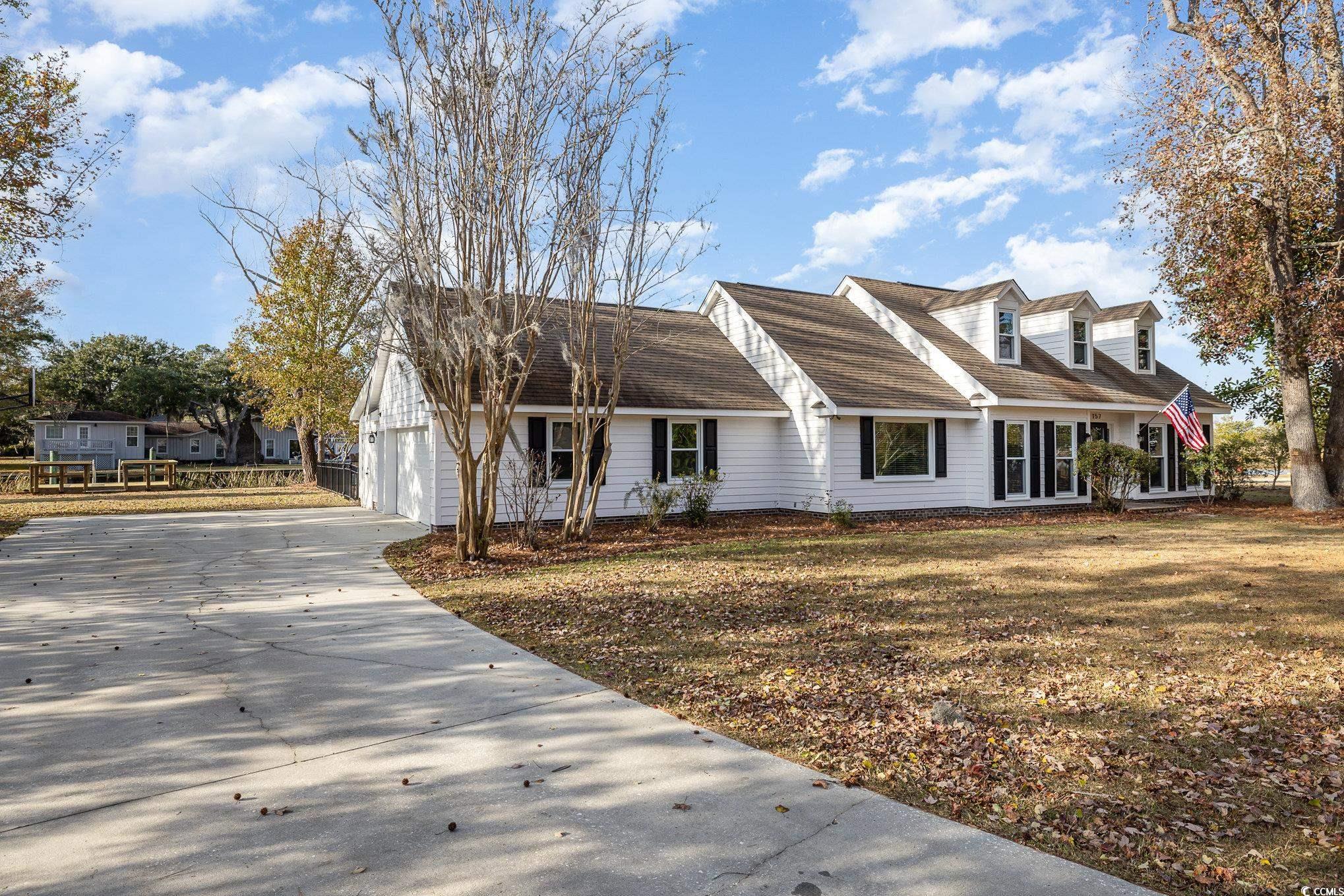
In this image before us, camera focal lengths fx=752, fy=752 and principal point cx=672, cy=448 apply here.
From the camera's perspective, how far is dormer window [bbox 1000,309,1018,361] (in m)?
19.3

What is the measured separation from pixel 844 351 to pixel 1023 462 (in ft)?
16.7

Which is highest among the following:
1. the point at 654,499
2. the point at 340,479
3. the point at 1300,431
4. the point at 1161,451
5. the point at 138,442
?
the point at 138,442

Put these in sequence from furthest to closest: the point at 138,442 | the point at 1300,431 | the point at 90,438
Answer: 1. the point at 138,442
2. the point at 90,438
3. the point at 1300,431

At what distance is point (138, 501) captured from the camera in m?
21.8

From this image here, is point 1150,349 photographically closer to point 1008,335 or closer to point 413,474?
point 1008,335

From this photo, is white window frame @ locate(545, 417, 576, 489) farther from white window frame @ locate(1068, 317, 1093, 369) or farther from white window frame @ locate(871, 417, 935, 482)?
white window frame @ locate(1068, 317, 1093, 369)

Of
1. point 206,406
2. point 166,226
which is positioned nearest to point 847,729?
point 166,226

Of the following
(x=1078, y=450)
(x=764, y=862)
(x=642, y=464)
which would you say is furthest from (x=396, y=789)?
(x=1078, y=450)

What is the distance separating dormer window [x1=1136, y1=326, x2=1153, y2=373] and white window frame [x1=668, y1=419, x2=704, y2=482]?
14944 mm

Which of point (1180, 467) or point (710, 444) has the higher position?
point (710, 444)

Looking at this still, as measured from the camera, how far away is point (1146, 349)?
74.6ft

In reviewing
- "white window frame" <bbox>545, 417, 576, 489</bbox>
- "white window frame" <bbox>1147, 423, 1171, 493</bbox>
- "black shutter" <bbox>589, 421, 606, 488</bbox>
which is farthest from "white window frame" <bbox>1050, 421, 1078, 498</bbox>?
"white window frame" <bbox>545, 417, 576, 489</bbox>

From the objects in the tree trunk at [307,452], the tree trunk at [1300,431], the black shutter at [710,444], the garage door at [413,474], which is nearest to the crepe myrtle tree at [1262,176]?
the tree trunk at [1300,431]

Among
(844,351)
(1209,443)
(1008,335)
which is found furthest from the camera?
(1209,443)
